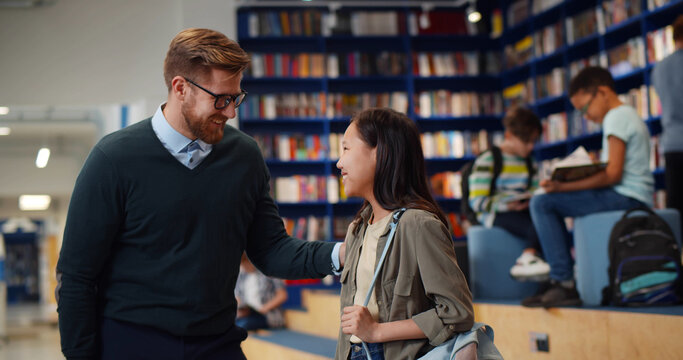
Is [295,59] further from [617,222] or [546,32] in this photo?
[617,222]

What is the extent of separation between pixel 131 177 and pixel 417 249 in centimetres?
71

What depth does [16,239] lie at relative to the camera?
94.3 feet

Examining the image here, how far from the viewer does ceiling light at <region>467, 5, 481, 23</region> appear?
7953mm

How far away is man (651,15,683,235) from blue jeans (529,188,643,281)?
29.5 inches

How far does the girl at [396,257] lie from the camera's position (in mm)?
1536

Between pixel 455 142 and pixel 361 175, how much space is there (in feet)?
20.5

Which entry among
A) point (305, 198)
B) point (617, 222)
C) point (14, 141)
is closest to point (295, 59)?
point (305, 198)

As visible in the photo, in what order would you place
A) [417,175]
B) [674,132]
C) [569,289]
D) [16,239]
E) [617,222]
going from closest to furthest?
[417,175], [617,222], [569,289], [674,132], [16,239]

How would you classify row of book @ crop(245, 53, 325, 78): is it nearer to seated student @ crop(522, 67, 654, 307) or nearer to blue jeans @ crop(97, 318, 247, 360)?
seated student @ crop(522, 67, 654, 307)

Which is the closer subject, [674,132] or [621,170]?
[621,170]

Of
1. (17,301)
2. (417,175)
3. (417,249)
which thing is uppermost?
(417,175)

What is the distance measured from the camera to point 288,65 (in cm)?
762

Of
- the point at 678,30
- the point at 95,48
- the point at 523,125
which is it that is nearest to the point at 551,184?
the point at 523,125

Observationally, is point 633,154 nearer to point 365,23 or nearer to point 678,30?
point 678,30
